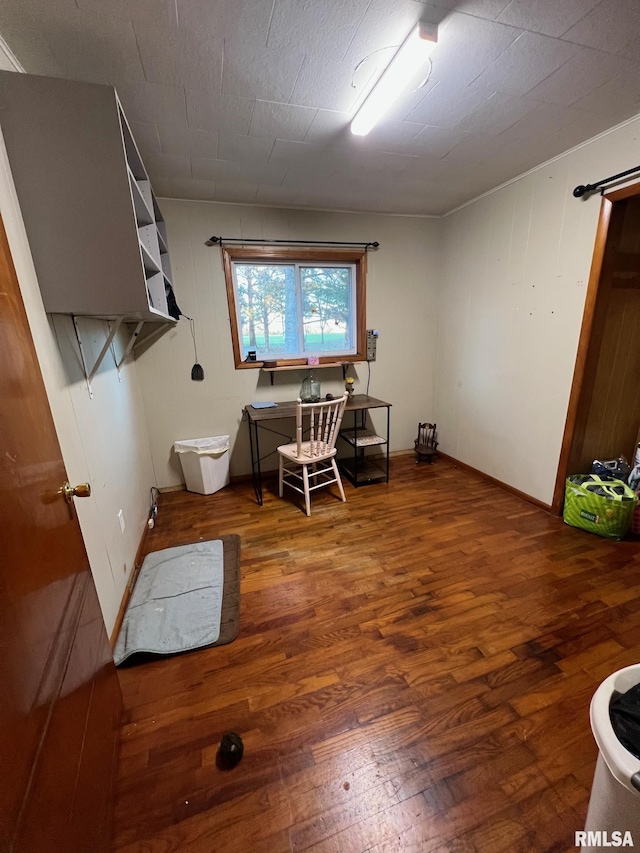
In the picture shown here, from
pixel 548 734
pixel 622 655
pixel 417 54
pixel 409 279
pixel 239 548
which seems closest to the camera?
pixel 548 734

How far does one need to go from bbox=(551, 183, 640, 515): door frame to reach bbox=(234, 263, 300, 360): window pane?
2244 mm

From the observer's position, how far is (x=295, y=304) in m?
3.19

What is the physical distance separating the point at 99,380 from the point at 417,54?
204 cm

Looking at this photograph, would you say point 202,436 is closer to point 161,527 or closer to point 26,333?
point 161,527

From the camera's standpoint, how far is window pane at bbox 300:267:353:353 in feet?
10.5

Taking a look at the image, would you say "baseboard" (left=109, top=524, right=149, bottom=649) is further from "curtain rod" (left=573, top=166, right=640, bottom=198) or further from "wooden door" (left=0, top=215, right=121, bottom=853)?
"curtain rod" (left=573, top=166, right=640, bottom=198)

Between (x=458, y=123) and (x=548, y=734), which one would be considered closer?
(x=548, y=734)

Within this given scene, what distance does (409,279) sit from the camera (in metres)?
3.42

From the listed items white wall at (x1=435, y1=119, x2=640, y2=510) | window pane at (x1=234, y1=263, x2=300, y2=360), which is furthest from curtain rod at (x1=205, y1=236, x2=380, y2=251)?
white wall at (x1=435, y1=119, x2=640, y2=510)

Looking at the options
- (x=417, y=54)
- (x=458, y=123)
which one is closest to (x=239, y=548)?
(x=417, y=54)
